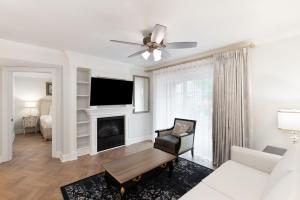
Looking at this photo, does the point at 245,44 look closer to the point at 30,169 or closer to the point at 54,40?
the point at 54,40

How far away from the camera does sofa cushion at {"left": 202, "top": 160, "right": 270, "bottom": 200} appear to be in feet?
4.68

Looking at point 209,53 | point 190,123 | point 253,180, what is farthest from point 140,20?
point 190,123

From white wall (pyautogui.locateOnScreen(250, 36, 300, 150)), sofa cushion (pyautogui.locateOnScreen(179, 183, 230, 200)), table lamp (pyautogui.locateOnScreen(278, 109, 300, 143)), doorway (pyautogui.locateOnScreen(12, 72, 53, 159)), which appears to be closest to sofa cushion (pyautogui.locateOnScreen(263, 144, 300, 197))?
sofa cushion (pyautogui.locateOnScreen(179, 183, 230, 200))

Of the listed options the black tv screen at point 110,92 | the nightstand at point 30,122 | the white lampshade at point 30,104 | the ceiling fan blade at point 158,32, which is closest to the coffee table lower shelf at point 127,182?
the ceiling fan blade at point 158,32

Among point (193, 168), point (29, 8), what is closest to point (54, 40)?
point (29, 8)

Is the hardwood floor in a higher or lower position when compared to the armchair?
lower

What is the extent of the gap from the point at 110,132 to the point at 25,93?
437 centimetres

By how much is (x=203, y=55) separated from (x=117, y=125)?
115 inches

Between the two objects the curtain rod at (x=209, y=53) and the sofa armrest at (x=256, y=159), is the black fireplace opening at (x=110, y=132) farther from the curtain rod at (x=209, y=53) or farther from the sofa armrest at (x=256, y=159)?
the sofa armrest at (x=256, y=159)

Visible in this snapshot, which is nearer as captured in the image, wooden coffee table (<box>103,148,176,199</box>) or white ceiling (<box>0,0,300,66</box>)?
white ceiling (<box>0,0,300,66</box>)

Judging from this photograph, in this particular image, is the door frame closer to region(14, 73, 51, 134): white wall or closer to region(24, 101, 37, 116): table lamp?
region(14, 73, 51, 134): white wall

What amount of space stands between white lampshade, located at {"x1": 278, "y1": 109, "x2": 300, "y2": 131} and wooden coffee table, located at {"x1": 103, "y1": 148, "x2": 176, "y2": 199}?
172 cm

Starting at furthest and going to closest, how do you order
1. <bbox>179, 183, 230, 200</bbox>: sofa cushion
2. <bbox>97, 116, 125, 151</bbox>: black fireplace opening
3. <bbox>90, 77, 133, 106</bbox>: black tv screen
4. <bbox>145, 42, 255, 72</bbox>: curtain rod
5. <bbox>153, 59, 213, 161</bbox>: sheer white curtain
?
<bbox>97, 116, 125, 151</bbox>: black fireplace opening → <bbox>90, 77, 133, 106</bbox>: black tv screen → <bbox>153, 59, 213, 161</bbox>: sheer white curtain → <bbox>145, 42, 255, 72</bbox>: curtain rod → <bbox>179, 183, 230, 200</bbox>: sofa cushion

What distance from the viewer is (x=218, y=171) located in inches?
73.8
